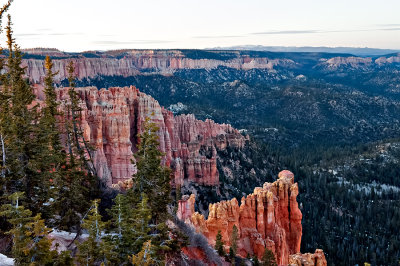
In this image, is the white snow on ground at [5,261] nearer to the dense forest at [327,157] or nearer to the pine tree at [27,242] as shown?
the pine tree at [27,242]

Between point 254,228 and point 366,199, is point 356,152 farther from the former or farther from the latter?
point 254,228

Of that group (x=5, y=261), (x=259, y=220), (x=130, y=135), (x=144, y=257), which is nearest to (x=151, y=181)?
(x=144, y=257)

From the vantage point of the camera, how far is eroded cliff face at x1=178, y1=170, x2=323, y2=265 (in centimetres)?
3453

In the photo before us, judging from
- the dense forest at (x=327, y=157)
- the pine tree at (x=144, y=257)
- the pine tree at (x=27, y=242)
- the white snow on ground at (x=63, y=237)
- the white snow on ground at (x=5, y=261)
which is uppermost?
the pine tree at (x=27, y=242)

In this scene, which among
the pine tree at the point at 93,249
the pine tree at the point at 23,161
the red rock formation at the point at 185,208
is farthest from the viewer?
the red rock formation at the point at 185,208

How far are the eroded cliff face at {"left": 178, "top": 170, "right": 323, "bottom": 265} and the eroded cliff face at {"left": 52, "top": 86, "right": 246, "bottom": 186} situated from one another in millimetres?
12546

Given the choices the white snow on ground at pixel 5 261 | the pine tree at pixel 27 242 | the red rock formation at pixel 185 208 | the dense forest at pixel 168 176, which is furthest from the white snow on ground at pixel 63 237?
the red rock formation at pixel 185 208

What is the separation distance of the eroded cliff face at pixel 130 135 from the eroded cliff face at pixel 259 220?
12546mm

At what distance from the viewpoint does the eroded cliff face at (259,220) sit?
34.5 metres

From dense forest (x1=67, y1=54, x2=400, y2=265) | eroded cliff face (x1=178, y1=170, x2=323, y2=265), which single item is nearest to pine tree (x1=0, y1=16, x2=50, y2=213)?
eroded cliff face (x1=178, y1=170, x2=323, y2=265)

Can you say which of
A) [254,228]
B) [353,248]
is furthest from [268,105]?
[254,228]

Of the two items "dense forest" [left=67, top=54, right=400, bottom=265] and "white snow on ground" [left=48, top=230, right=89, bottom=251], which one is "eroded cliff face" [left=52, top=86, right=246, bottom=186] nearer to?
"dense forest" [left=67, top=54, right=400, bottom=265]

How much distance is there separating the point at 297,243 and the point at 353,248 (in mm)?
15144

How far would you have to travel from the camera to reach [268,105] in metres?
192
